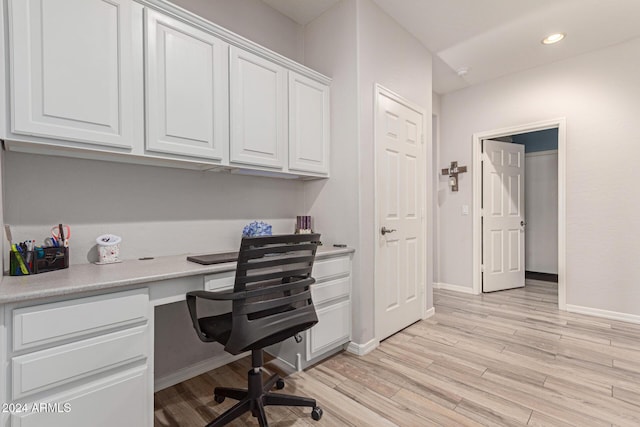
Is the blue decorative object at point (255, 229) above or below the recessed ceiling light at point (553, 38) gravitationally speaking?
below

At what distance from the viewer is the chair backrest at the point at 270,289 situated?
134 centimetres

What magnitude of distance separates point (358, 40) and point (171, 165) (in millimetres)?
1674

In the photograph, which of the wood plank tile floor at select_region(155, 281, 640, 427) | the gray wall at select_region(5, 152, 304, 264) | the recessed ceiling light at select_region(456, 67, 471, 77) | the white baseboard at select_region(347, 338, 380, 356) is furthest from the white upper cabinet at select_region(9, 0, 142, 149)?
the recessed ceiling light at select_region(456, 67, 471, 77)

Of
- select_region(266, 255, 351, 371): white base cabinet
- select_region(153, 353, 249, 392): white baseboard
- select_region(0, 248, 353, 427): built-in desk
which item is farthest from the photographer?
select_region(266, 255, 351, 371): white base cabinet

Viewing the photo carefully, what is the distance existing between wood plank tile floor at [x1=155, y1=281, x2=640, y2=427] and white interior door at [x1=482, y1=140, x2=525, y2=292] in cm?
119

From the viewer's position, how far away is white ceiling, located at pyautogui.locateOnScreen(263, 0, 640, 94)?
8.10ft

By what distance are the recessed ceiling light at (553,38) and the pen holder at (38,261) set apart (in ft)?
14.0

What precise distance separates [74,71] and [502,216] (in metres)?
4.66

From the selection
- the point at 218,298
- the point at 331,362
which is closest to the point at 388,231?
the point at 331,362

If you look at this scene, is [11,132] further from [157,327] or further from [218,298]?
[157,327]

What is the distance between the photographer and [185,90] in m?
1.70

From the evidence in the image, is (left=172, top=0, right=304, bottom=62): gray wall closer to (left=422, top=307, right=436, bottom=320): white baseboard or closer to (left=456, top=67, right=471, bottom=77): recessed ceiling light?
(left=456, top=67, right=471, bottom=77): recessed ceiling light

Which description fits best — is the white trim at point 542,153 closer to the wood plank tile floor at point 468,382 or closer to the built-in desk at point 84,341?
the wood plank tile floor at point 468,382

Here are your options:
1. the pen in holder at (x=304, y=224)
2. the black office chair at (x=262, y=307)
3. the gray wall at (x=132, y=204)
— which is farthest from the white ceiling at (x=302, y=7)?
the black office chair at (x=262, y=307)
